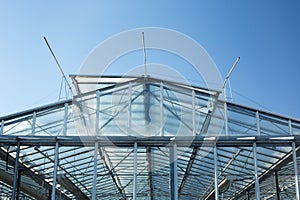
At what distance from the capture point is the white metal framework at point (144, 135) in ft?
40.4

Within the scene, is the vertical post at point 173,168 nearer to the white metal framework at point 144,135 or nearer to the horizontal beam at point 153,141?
the white metal framework at point 144,135

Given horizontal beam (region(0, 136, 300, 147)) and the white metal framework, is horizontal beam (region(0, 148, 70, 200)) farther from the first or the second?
horizontal beam (region(0, 136, 300, 147))

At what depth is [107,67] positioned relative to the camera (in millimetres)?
13773

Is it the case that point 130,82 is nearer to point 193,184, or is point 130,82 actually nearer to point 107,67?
point 107,67

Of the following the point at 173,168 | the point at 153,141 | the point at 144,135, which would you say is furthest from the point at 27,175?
the point at 173,168

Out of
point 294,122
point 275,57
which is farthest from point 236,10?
point 294,122

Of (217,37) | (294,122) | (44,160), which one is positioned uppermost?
(217,37)

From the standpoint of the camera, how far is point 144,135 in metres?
12.5

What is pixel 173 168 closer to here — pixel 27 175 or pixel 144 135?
pixel 144 135

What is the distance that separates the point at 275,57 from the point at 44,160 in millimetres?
7877

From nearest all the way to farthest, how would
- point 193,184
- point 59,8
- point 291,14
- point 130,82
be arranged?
point 59,8 < point 291,14 < point 130,82 < point 193,184

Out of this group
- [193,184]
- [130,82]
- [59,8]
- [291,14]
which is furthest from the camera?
[193,184]

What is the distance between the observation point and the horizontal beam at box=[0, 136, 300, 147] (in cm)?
1222

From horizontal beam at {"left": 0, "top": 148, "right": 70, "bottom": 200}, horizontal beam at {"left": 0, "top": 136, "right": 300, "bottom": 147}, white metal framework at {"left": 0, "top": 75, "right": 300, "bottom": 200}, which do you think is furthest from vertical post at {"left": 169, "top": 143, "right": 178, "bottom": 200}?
horizontal beam at {"left": 0, "top": 148, "right": 70, "bottom": 200}
